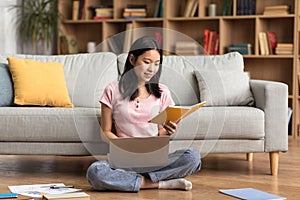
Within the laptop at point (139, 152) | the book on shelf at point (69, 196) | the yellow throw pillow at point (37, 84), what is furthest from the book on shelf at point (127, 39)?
the book on shelf at point (69, 196)

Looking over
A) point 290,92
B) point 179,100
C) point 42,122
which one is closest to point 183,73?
point 179,100

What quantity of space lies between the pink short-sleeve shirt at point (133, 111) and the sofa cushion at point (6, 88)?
92cm

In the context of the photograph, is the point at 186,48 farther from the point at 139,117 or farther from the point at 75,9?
the point at 139,117

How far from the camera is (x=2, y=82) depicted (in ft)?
13.5

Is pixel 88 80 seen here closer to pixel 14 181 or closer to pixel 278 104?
pixel 14 181

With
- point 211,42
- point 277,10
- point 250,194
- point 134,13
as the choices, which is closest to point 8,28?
point 134,13

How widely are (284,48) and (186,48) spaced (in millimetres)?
883

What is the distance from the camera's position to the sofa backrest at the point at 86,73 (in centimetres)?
418

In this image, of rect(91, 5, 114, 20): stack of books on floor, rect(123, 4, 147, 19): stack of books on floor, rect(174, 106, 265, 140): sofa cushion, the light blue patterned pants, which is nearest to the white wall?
rect(91, 5, 114, 20): stack of books on floor

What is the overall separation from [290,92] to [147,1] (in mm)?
1693

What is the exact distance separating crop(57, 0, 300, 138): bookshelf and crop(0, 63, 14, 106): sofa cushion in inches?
72.4

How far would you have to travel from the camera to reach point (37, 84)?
4.11 meters

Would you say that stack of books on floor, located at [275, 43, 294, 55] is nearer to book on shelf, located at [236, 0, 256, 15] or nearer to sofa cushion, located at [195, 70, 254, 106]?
book on shelf, located at [236, 0, 256, 15]

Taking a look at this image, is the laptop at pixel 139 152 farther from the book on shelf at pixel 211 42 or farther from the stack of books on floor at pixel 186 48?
the book on shelf at pixel 211 42
